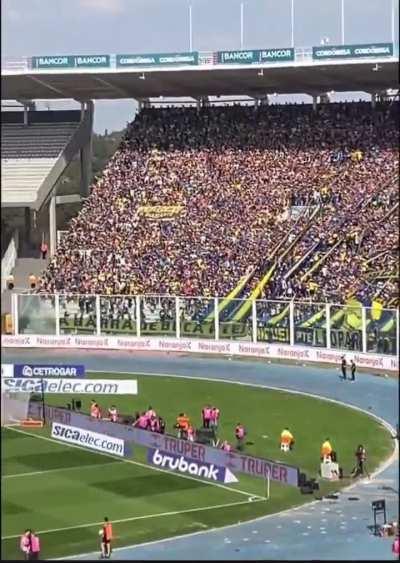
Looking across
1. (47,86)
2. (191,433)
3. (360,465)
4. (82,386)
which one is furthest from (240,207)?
(82,386)

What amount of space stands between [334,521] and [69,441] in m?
7.37

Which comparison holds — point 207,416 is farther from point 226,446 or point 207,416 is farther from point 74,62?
point 74,62

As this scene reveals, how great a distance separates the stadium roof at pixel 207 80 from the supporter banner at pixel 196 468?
20.9m

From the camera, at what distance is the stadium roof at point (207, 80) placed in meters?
42.6

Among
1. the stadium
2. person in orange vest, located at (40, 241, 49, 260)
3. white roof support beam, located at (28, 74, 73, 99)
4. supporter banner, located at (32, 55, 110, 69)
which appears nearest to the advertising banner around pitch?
the stadium

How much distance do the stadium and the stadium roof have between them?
0.16 m

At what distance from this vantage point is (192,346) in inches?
1474

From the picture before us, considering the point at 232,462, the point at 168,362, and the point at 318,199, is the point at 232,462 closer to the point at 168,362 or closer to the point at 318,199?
the point at 168,362

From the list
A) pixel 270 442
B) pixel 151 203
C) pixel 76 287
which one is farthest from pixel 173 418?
pixel 151 203

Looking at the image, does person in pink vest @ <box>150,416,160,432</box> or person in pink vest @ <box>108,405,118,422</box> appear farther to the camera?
person in pink vest @ <box>108,405,118,422</box>

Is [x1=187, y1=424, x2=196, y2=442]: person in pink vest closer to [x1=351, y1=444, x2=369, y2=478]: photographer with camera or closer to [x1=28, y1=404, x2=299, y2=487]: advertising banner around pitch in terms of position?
[x1=28, y1=404, x2=299, y2=487]: advertising banner around pitch

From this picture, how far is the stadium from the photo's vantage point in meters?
19.8

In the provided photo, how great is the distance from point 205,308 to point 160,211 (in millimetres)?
8359

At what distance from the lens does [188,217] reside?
142ft
